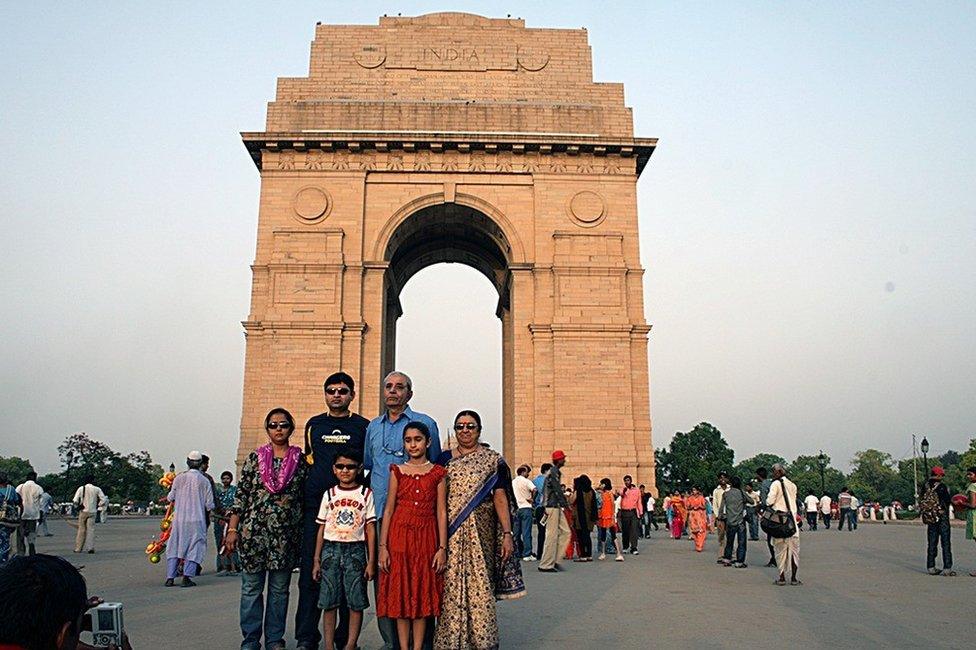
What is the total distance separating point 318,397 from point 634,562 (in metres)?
12.1

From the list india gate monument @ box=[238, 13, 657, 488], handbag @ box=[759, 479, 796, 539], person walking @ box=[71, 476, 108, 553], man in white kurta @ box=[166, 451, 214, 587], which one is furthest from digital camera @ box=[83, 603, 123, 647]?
india gate monument @ box=[238, 13, 657, 488]

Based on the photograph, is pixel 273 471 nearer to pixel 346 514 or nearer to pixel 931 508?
pixel 346 514

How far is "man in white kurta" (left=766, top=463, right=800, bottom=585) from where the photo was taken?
11.2 metres

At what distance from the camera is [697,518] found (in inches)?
718

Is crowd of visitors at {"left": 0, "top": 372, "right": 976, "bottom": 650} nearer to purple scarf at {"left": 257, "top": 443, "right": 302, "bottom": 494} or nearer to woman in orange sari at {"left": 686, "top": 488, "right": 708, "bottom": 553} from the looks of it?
purple scarf at {"left": 257, "top": 443, "right": 302, "bottom": 494}

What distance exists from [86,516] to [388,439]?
44.5ft

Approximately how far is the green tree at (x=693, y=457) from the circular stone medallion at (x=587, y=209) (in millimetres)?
61223

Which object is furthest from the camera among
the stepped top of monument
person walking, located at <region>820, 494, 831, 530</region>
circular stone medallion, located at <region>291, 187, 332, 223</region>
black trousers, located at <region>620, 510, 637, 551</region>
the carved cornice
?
person walking, located at <region>820, 494, 831, 530</region>

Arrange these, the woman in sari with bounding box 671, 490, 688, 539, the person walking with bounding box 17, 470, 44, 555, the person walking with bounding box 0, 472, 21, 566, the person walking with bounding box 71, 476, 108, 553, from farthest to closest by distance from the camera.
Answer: the woman in sari with bounding box 671, 490, 688, 539 → the person walking with bounding box 71, 476, 108, 553 → the person walking with bounding box 17, 470, 44, 555 → the person walking with bounding box 0, 472, 21, 566

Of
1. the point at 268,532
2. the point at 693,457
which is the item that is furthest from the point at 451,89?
the point at 693,457

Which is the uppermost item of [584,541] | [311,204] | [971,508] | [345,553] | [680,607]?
[311,204]

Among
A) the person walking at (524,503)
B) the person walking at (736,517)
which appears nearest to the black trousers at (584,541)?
the person walking at (524,503)

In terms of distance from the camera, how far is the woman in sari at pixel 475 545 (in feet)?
19.2

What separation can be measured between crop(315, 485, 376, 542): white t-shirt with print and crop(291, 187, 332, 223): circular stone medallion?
2062cm
